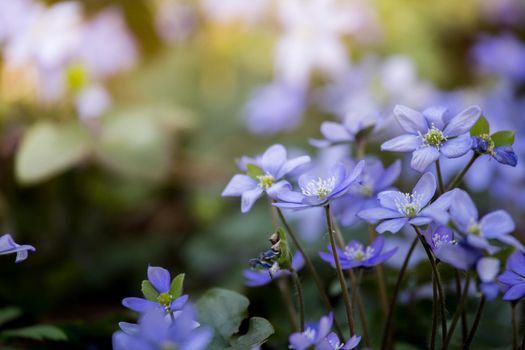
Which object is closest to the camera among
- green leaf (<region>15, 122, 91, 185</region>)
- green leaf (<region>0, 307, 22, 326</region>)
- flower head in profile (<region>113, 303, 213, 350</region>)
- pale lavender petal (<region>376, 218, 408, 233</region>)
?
flower head in profile (<region>113, 303, 213, 350</region>)

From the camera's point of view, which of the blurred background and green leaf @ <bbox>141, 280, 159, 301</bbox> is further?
the blurred background

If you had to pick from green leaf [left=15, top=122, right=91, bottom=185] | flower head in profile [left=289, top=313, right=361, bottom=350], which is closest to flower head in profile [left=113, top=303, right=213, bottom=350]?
flower head in profile [left=289, top=313, right=361, bottom=350]

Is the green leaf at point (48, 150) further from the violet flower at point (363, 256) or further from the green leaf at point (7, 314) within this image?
the violet flower at point (363, 256)

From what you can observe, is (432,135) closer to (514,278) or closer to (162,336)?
(514,278)

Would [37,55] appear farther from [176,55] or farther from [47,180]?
[176,55]

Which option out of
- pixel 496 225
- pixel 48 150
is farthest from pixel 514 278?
pixel 48 150

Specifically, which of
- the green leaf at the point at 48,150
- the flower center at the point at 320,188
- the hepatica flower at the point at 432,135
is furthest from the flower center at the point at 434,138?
the green leaf at the point at 48,150

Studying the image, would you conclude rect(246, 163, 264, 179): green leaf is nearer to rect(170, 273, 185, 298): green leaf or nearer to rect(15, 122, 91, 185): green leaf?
rect(170, 273, 185, 298): green leaf

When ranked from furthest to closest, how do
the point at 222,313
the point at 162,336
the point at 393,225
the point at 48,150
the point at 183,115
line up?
the point at 183,115, the point at 48,150, the point at 222,313, the point at 393,225, the point at 162,336
